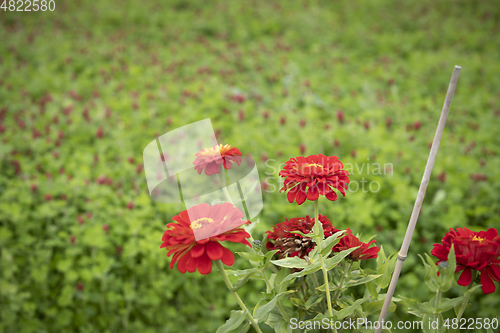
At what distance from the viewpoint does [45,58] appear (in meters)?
4.82

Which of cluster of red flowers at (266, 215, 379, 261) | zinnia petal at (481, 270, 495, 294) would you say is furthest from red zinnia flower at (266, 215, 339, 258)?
Answer: zinnia petal at (481, 270, 495, 294)

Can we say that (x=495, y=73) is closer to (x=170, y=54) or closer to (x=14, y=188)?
(x=170, y=54)

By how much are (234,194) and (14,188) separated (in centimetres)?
189

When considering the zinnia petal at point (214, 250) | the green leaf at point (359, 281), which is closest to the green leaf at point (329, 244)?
the green leaf at point (359, 281)

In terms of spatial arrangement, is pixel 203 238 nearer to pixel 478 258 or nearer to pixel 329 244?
pixel 329 244

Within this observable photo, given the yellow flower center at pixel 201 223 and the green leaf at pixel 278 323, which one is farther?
the green leaf at pixel 278 323

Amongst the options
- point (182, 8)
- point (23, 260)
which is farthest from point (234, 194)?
point (182, 8)

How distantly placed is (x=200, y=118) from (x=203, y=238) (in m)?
2.95

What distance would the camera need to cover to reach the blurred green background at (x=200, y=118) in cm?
199

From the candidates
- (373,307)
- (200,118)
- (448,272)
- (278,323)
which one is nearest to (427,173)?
(448,272)

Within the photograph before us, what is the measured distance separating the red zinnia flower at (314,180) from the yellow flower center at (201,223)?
7.3 inches

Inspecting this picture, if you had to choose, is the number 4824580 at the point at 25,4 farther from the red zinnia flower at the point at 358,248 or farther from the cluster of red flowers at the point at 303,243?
the red zinnia flower at the point at 358,248

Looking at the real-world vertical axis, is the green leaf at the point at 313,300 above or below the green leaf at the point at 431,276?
below

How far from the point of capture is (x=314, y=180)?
0.72 meters
